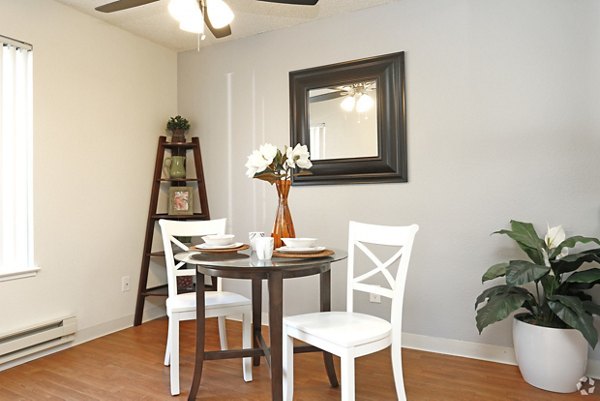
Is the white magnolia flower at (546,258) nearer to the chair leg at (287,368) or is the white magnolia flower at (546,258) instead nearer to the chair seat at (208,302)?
the chair leg at (287,368)

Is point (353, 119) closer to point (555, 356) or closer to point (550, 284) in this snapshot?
point (550, 284)

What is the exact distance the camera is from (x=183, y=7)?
79.3 inches

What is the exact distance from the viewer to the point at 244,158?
3.61 meters

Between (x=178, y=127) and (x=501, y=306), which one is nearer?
(x=501, y=306)

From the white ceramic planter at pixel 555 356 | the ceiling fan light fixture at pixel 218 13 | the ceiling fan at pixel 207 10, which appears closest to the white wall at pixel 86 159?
the ceiling fan at pixel 207 10

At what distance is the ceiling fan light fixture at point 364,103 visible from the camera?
3031 millimetres

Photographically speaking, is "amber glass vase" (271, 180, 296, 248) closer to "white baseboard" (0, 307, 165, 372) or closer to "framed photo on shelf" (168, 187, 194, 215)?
"framed photo on shelf" (168, 187, 194, 215)

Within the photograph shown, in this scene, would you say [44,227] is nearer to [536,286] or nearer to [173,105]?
[173,105]

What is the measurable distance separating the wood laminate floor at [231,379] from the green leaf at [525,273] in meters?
0.64

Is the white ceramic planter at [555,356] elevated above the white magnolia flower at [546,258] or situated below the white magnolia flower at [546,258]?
below

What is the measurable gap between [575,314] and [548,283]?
0.79 ft

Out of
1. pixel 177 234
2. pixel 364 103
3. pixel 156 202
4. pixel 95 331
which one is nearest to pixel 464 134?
pixel 364 103

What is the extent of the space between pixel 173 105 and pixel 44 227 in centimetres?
165

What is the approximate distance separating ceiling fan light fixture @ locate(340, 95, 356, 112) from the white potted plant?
4.60 feet
